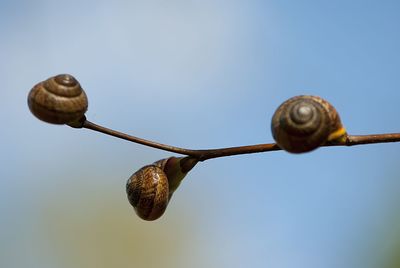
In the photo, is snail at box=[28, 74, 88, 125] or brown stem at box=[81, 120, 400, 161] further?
snail at box=[28, 74, 88, 125]

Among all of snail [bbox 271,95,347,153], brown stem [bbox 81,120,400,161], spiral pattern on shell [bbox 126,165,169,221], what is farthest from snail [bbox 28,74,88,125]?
snail [bbox 271,95,347,153]

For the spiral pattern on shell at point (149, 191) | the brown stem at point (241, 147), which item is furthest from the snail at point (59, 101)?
the spiral pattern on shell at point (149, 191)

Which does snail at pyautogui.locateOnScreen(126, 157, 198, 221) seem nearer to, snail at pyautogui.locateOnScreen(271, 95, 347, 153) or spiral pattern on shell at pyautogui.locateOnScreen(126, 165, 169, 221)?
spiral pattern on shell at pyautogui.locateOnScreen(126, 165, 169, 221)

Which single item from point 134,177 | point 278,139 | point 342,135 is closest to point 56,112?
point 134,177

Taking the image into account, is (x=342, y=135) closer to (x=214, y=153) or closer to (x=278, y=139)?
(x=278, y=139)

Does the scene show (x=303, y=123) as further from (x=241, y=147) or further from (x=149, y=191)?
(x=149, y=191)
